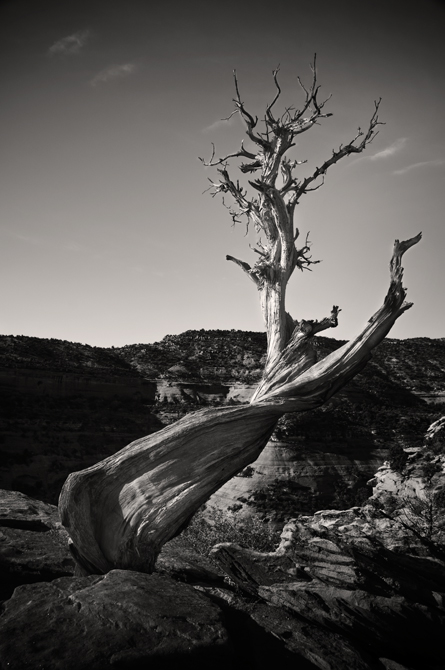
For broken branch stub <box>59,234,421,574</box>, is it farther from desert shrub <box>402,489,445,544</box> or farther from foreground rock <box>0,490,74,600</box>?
desert shrub <box>402,489,445,544</box>

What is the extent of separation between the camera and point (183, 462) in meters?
4.26

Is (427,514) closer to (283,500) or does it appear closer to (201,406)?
(283,500)

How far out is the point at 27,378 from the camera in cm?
3619

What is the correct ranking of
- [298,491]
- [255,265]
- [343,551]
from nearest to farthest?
[343,551] < [255,265] < [298,491]

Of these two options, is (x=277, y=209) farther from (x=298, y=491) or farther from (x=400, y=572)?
(x=298, y=491)

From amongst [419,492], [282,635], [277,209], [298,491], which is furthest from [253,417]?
[298,491]

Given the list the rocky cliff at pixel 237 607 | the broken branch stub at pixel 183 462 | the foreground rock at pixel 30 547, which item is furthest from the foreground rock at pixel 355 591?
the foreground rock at pixel 30 547

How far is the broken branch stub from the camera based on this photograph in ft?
13.0

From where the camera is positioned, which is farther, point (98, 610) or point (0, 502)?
point (0, 502)

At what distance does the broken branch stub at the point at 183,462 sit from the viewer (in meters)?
3.95

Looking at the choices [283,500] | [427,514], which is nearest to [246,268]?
[427,514]

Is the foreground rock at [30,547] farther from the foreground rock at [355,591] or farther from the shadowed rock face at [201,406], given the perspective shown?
the shadowed rock face at [201,406]

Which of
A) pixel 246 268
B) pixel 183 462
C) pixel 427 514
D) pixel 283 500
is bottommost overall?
pixel 283 500

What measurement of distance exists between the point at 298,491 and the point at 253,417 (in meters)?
27.5
